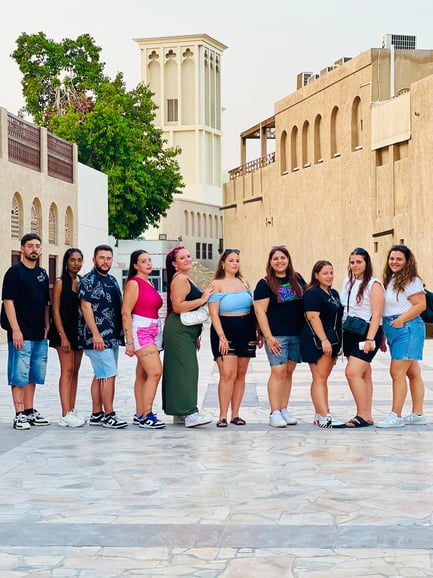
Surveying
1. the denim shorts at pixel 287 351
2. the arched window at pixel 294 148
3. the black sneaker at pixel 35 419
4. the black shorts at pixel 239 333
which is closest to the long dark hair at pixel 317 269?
the denim shorts at pixel 287 351

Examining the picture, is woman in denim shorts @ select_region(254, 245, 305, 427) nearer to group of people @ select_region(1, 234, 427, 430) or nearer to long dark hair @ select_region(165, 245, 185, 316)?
Answer: group of people @ select_region(1, 234, 427, 430)

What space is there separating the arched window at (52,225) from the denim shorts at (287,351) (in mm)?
23446

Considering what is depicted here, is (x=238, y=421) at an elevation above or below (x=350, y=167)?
below

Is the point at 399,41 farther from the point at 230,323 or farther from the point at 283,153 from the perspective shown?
the point at 230,323

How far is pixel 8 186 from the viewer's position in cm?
2900

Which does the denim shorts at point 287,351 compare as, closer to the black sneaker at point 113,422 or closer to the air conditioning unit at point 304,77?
the black sneaker at point 113,422

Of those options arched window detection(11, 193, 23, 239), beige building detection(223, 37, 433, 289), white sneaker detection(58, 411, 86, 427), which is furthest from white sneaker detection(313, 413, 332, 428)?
beige building detection(223, 37, 433, 289)

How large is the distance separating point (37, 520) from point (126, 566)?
49.7 inches

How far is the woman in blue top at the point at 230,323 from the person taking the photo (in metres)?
11.2

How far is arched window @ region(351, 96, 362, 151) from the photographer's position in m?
38.7

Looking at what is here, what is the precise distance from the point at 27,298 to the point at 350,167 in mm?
29078

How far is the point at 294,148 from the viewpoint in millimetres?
47406

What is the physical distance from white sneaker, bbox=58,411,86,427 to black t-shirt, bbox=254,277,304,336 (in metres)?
2.02


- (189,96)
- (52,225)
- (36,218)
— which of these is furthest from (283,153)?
(189,96)
